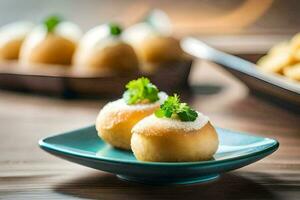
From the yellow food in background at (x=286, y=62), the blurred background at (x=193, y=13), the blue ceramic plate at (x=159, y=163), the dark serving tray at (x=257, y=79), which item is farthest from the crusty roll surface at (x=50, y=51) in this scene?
the blurred background at (x=193, y=13)

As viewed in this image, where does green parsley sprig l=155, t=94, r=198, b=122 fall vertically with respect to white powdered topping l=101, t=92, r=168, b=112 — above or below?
below

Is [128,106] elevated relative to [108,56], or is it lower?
lower

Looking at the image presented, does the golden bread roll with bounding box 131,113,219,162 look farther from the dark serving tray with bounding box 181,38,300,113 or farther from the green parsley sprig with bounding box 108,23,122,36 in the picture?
the green parsley sprig with bounding box 108,23,122,36

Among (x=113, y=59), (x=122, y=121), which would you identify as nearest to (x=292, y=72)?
(x=113, y=59)

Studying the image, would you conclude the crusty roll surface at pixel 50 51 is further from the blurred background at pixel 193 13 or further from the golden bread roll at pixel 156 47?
the blurred background at pixel 193 13

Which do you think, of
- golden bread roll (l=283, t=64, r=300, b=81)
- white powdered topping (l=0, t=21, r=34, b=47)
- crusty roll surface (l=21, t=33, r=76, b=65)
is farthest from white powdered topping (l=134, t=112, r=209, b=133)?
white powdered topping (l=0, t=21, r=34, b=47)

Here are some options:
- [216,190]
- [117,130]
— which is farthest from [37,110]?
[216,190]

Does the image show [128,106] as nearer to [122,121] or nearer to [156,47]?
[122,121]
